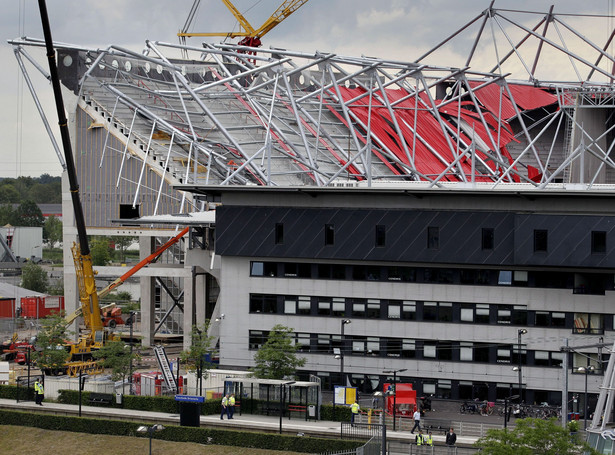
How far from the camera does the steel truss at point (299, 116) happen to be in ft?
328

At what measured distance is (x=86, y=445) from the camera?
59875 mm

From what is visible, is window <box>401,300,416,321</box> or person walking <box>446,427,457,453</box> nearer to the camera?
person walking <box>446,427,457,453</box>

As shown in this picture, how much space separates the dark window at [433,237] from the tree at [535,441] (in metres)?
20.0

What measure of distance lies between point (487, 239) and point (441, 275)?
3.37 meters

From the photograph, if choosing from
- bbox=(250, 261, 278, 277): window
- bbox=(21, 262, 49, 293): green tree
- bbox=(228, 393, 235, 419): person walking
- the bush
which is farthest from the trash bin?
bbox=(21, 262, 49, 293): green tree

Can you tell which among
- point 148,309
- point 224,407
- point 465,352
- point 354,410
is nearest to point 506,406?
point 354,410

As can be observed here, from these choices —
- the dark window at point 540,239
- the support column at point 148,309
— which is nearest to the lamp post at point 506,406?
the dark window at point 540,239

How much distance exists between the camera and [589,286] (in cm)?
6419

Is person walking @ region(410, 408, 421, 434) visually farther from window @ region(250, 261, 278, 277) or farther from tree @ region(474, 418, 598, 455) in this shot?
window @ region(250, 261, 278, 277)

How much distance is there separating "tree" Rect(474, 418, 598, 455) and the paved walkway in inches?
281

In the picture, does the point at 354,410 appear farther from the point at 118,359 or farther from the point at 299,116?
the point at 299,116

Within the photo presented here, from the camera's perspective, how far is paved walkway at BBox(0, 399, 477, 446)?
56.7 metres

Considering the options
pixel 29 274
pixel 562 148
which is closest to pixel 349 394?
pixel 562 148

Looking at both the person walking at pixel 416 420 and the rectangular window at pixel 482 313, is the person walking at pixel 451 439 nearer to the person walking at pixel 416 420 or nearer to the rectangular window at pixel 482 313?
the person walking at pixel 416 420
